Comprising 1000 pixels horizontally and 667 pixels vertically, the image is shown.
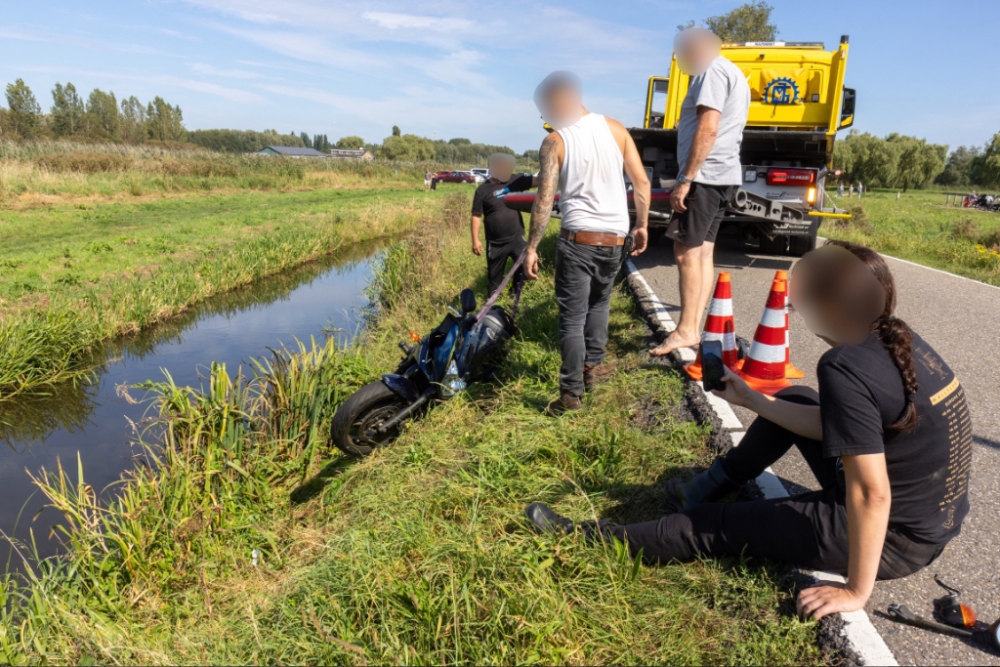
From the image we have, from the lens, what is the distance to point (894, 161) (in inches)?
2338

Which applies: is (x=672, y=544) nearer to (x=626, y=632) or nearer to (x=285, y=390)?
(x=626, y=632)

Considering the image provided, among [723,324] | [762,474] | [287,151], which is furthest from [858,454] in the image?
[287,151]

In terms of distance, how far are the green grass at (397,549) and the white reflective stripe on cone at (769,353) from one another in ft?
2.14

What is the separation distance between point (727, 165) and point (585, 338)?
1661 mm

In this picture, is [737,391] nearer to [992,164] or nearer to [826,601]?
[826,601]

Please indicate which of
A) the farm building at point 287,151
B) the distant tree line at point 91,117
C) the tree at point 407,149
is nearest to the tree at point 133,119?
the distant tree line at point 91,117

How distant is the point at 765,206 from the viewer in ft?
26.0

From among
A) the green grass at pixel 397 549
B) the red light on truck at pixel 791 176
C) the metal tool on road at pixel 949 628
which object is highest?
the red light on truck at pixel 791 176

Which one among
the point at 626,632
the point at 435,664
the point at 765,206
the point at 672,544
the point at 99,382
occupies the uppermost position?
the point at 765,206

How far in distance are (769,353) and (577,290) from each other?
145 cm

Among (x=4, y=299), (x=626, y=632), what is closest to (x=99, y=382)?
(x=4, y=299)

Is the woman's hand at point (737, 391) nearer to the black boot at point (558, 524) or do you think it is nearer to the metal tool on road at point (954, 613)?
the black boot at point (558, 524)

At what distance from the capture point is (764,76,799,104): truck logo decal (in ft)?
31.9

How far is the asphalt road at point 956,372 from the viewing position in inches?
86.2
